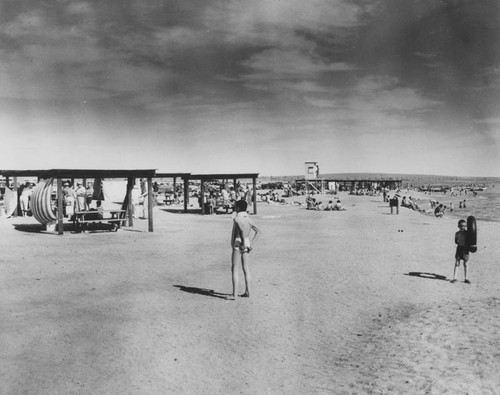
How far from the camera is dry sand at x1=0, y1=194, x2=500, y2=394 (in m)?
4.99

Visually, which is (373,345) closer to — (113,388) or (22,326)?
(113,388)

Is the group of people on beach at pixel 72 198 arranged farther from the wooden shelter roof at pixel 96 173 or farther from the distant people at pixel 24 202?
the distant people at pixel 24 202

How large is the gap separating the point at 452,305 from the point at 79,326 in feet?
20.3

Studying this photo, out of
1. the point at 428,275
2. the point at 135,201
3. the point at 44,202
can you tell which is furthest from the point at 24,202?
the point at 428,275

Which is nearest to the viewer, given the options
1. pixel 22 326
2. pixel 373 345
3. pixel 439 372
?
pixel 439 372

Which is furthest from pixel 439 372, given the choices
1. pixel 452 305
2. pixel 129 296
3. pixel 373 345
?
pixel 129 296

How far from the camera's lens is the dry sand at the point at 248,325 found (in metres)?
4.99

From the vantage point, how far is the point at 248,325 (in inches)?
264

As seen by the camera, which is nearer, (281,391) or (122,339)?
(281,391)

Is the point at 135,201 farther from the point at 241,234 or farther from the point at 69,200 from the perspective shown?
the point at 241,234

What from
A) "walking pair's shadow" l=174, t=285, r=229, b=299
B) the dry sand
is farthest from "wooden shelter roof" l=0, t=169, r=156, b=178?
"walking pair's shadow" l=174, t=285, r=229, b=299

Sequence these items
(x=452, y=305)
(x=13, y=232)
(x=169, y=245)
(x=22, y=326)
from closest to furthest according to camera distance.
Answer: (x=22, y=326) → (x=452, y=305) → (x=169, y=245) → (x=13, y=232)

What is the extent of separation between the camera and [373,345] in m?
6.08

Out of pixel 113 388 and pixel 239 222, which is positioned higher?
pixel 239 222
